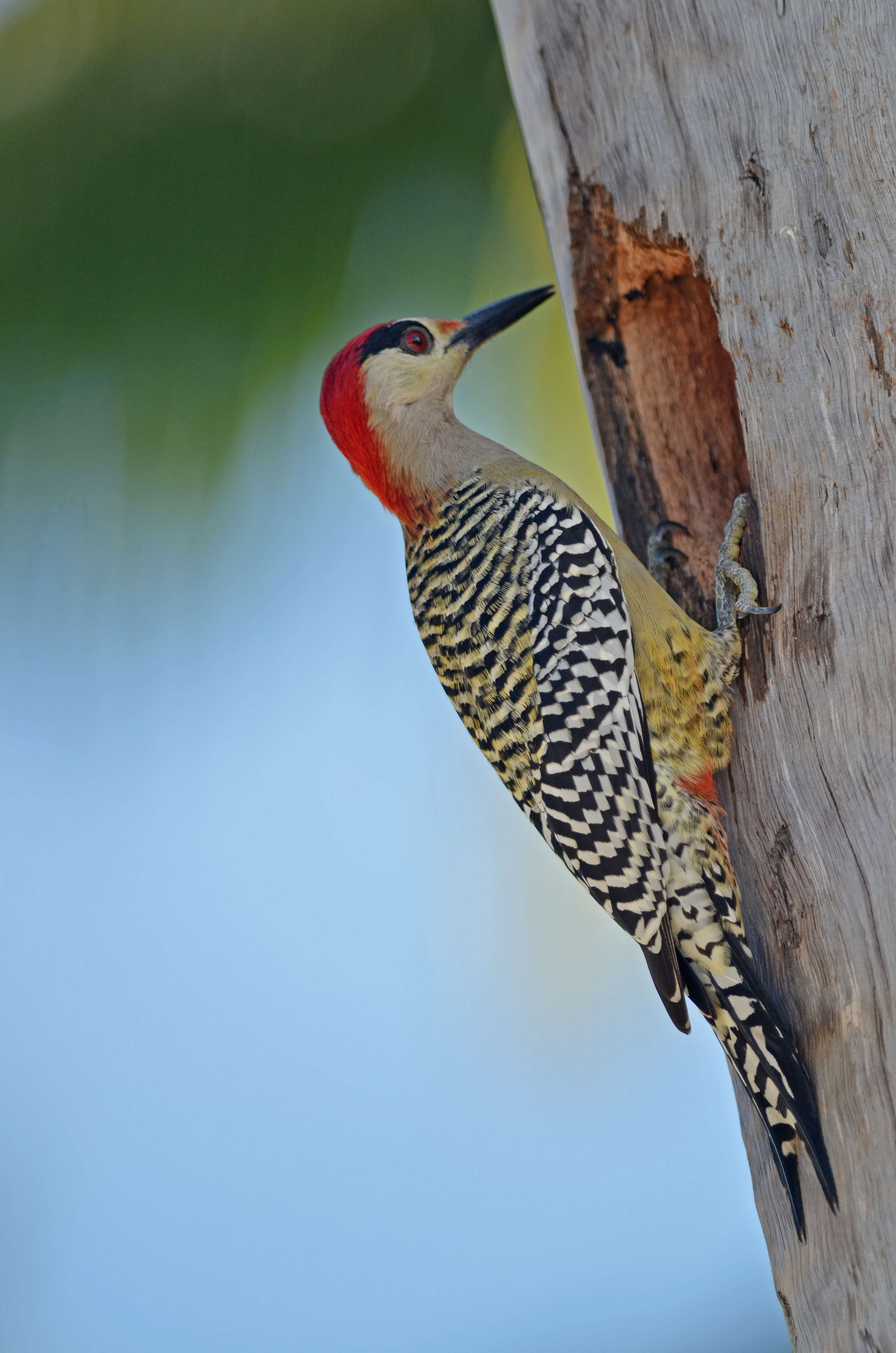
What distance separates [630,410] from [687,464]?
21cm

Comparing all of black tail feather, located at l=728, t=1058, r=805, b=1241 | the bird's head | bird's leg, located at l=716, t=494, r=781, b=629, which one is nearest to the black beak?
the bird's head

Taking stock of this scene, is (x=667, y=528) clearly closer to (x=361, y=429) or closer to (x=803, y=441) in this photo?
(x=803, y=441)

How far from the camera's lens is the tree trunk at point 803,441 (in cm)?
203

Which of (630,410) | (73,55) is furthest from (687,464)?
(73,55)

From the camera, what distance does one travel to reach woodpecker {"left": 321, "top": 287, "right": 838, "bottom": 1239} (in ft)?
7.25

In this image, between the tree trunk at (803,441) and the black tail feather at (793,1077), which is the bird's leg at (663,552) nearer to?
the tree trunk at (803,441)

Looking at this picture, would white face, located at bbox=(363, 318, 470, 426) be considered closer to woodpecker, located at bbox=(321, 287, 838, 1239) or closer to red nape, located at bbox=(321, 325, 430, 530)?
red nape, located at bbox=(321, 325, 430, 530)

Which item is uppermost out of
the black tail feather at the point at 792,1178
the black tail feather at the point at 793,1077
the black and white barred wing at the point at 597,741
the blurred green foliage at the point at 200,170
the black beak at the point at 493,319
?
the blurred green foliage at the point at 200,170

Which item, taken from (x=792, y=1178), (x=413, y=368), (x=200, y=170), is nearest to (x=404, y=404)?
(x=413, y=368)

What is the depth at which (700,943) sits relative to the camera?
7.50 ft

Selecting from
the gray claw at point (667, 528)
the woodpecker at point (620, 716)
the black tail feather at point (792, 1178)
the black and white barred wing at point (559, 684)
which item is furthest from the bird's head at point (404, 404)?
the black tail feather at point (792, 1178)

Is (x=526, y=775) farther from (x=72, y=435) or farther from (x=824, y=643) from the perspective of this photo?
(x=72, y=435)

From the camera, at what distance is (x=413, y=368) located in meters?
3.18

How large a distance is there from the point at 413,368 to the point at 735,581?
4.23 ft
